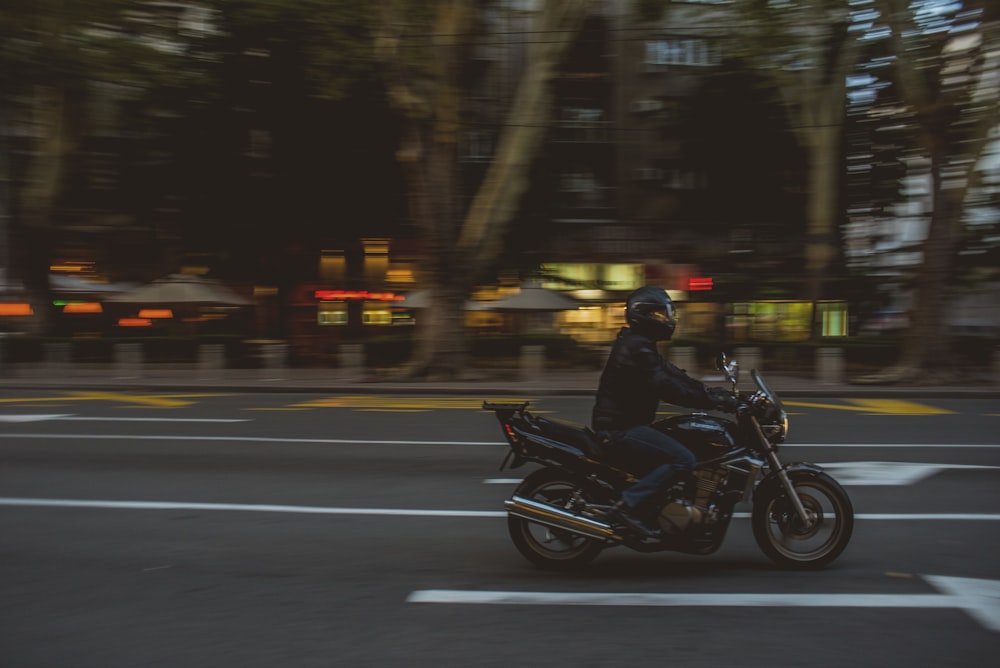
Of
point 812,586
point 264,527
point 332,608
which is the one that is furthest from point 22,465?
point 812,586

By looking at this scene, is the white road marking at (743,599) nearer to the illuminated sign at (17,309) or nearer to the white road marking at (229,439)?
the white road marking at (229,439)

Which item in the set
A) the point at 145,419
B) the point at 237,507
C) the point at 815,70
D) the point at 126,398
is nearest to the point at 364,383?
the point at 126,398

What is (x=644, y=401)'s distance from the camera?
4.95m

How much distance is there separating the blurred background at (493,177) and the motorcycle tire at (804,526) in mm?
14597

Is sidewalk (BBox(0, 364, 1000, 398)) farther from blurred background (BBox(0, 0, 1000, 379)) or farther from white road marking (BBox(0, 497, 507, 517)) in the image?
white road marking (BBox(0, 497, 507, 517))

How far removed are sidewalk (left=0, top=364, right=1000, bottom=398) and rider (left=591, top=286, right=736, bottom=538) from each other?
12.4 meters

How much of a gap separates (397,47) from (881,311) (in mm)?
19480

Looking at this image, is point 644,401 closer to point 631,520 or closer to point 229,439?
point 631,520

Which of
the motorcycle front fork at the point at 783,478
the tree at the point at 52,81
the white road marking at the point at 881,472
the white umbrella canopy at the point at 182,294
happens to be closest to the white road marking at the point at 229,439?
the white road marking at the point at 881,472

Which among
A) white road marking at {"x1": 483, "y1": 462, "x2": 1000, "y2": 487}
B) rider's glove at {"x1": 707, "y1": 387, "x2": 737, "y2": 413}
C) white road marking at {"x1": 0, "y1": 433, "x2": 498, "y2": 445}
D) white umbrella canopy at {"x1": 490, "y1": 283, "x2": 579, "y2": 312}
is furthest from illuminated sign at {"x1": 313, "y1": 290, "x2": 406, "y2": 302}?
rider's glove at {"x1": 707, "y1": 387, "x2": 737, "y2": 413}

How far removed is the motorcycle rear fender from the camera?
5.01 m

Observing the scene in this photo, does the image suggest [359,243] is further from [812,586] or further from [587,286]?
[812,586]

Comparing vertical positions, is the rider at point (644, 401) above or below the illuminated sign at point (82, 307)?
above

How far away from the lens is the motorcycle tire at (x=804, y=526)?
504 centimetres
